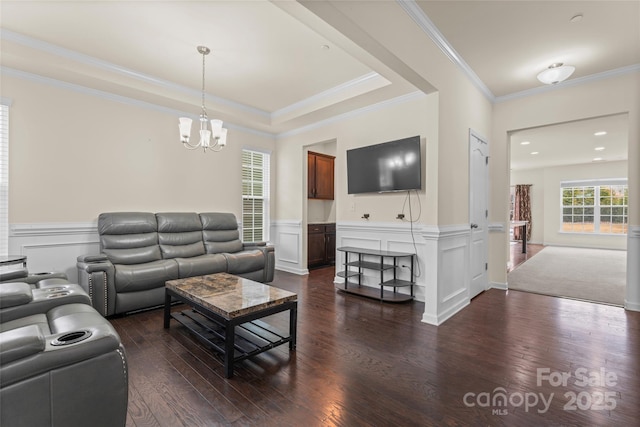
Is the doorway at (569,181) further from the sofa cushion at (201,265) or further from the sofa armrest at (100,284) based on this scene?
the sofa armrest at (100,284)

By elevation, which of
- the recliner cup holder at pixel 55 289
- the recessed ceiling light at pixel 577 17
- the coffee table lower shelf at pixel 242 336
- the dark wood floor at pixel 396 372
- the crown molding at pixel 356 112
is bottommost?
the dark wood floor at pixel 396 372

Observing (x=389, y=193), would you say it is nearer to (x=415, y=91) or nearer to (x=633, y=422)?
(x=415, y=91)

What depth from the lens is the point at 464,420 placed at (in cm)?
161

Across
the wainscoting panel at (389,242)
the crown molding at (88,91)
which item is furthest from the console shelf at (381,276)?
the crown molding at (88,91)

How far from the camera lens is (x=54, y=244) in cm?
347

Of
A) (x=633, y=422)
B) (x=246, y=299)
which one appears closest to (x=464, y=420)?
(x=633, y=422)

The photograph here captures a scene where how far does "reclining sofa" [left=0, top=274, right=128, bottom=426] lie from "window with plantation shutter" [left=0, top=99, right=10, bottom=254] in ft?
8.43

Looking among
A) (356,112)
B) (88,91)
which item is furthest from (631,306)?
(88,91)

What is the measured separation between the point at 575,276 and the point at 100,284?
707cm

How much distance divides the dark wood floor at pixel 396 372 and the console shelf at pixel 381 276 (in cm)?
46

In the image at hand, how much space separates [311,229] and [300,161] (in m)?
1.30

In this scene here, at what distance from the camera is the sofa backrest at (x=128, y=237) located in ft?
11.5

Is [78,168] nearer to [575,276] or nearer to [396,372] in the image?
[396,372]

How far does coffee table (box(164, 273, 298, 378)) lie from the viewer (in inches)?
81.6
